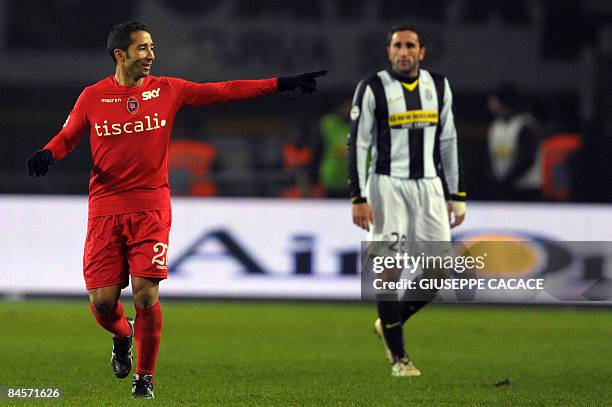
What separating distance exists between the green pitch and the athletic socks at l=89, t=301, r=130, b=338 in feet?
1.01

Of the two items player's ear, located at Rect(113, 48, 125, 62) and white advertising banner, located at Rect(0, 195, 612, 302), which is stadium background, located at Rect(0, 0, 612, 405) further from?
player's ear, located at Rect(113, 48, 125, 62)

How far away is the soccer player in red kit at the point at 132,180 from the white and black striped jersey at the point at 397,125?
134cm

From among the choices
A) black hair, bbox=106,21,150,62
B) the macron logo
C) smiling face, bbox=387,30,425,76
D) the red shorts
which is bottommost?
the red shorts

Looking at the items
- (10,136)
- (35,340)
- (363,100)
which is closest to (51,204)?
(35,340)

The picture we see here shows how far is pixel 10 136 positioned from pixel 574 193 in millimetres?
13138

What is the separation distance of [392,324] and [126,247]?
1978 millimetres

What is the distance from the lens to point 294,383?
779cm

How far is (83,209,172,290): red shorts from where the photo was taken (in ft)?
22.6

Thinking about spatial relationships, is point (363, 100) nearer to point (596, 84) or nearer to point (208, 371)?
point (208, 371)

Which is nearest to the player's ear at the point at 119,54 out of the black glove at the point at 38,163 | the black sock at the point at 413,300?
the black glove at the point at 38,163

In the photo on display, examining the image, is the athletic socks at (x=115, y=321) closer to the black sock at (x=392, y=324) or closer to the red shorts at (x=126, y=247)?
the red shorts at (x=126, y=247)

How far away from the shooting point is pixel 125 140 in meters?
6.95

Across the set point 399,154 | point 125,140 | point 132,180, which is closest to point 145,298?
point 132,180

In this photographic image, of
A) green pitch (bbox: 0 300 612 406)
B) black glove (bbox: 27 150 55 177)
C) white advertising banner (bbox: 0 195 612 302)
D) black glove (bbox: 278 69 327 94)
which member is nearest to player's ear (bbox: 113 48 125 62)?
black glove (bbox: 27 150 55 177)
